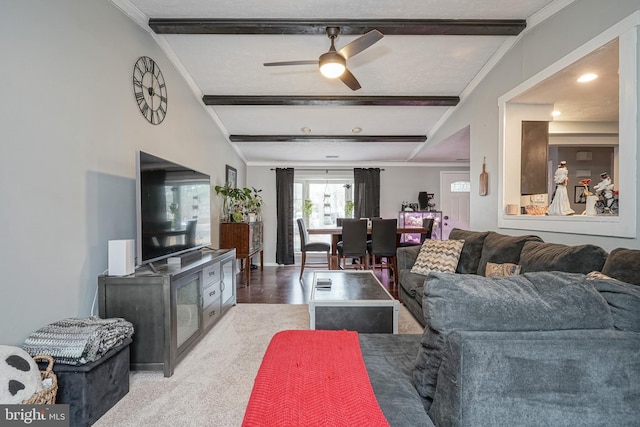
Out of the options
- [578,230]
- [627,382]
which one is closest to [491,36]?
[578,230]

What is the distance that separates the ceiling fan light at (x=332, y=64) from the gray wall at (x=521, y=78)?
1.72 metres

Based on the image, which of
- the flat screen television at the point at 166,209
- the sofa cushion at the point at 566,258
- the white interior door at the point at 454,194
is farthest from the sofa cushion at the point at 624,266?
the white interior door at the point at 454,194

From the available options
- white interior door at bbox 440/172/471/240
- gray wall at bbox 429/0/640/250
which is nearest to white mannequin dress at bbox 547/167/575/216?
gray wall at bbox 429/0/640/250

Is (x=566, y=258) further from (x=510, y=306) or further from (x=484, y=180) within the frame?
(x=484, y=180)

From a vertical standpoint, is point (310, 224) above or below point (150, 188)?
below

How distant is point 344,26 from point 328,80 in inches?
40.1

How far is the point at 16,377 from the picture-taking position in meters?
1.25

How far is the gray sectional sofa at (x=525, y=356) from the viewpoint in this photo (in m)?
0.75

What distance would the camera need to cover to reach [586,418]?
0.76 meters

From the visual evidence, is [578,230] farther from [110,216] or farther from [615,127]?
[110,216]

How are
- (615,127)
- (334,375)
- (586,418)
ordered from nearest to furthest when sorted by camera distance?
(586,418) → (334,375) → (615,127)

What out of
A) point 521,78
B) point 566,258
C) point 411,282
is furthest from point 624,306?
point 521,78

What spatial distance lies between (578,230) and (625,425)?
1.80m

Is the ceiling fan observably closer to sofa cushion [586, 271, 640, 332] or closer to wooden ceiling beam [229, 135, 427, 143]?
sofa cushion [586, 271, 640, 332]
